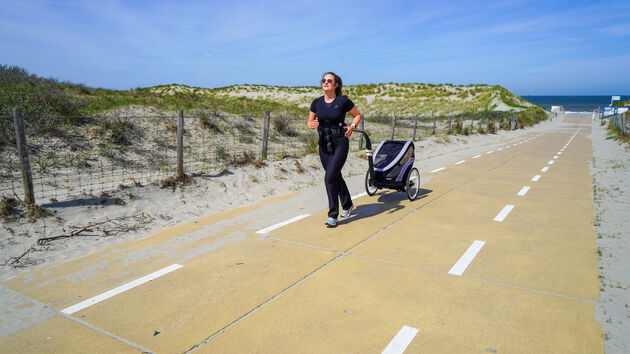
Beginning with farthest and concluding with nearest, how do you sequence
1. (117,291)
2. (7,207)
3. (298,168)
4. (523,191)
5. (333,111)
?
(298,168) < (523,191) < (333,111) < (7,207) < (117,291)

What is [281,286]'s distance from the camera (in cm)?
396

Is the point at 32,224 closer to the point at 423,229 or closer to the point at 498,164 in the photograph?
the point at 423,229

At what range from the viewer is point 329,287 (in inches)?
156

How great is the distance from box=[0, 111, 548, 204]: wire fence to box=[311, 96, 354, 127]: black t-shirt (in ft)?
12.3

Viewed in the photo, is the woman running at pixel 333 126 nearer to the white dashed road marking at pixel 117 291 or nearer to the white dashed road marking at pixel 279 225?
the white dashed road marking at pixel 279 225

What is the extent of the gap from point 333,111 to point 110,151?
775 cm

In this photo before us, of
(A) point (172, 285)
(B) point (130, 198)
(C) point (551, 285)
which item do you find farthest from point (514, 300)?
(B) point (130, 198)

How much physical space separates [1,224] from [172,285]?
2.97 metres

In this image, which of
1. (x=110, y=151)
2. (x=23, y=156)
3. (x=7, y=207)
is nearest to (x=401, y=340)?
(x=7, y=207)

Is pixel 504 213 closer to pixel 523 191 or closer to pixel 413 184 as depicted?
pixel 413 184

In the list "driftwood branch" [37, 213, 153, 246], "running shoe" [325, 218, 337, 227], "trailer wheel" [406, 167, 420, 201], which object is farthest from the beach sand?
"driftwood branch" [37, 213, 153, 246]

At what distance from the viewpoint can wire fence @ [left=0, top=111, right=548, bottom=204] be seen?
7.71 m

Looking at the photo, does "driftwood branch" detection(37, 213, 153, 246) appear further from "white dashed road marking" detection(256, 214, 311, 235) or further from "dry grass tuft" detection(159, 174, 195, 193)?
"white dashed road marking" detection(256, 214, 311, 235)

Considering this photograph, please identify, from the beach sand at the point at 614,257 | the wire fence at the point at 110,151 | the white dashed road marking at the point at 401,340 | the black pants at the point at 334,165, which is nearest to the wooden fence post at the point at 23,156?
the wire fence at the point at 110,151
